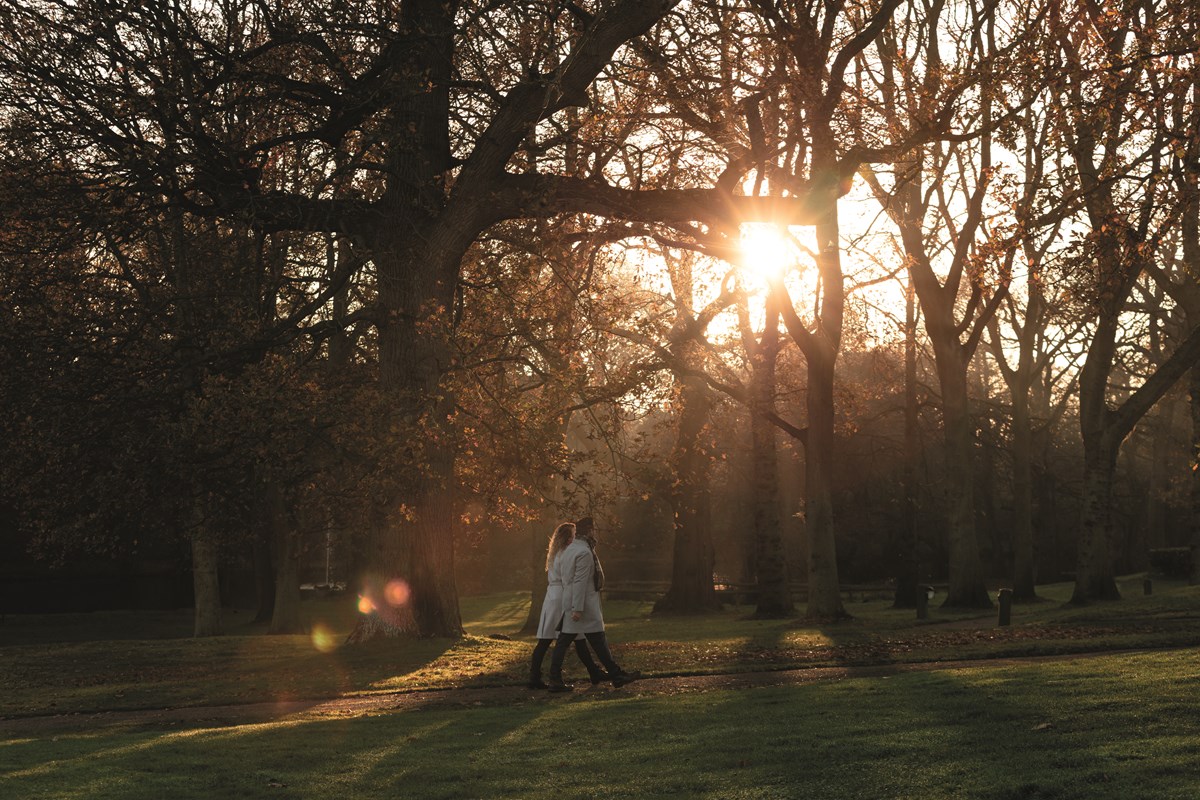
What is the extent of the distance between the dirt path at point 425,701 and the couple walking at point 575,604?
1.11ft

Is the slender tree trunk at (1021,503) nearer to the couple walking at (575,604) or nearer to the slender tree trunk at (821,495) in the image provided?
the slender tree trunk at (821,495)

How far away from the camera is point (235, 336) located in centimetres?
1906

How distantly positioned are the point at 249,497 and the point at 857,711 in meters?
15.0

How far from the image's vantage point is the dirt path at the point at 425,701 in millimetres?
13594

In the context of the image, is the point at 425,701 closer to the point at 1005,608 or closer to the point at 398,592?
the point at 398,592

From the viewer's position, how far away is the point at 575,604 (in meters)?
13.8

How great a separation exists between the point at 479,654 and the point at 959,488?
14.6 m

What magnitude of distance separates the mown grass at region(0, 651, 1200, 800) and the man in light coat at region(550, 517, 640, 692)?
4.13 feet

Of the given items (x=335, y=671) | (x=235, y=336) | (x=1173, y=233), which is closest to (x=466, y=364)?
(x=235, y=336)

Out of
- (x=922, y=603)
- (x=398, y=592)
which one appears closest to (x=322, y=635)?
(x=398, y=592)

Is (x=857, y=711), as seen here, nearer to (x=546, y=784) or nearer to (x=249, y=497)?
(x=546, y=784)

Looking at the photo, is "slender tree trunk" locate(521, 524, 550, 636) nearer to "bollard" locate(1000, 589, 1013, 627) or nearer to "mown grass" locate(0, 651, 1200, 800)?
"bollard" locate(1000, 589, 1013, 627)

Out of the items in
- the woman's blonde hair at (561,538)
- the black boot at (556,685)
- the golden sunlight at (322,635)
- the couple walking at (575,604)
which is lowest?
the black boot at (556,685)

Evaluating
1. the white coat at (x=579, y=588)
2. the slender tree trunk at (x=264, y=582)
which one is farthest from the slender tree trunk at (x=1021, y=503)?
the slender tree trunk at (x=264, y=582)
